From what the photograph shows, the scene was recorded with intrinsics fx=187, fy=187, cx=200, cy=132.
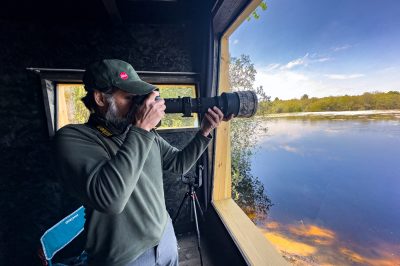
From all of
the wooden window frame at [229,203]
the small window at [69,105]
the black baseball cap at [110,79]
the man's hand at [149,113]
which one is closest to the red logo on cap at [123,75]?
the black baseball cap at [110,79]

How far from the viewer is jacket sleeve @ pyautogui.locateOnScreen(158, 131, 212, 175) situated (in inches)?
39.7

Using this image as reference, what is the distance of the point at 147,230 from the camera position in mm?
724

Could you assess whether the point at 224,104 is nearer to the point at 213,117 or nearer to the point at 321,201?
the point at 213,117

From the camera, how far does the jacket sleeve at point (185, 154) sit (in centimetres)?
101

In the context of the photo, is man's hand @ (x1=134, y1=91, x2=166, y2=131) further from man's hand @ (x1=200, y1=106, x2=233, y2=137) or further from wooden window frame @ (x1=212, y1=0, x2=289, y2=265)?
Result: wooden window frame @ (x1=212, y1=0, x2=289, y2=265)

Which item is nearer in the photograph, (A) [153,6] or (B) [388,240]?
(A) [153,6]

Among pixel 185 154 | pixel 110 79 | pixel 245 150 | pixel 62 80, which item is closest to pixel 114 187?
pixel 110 79

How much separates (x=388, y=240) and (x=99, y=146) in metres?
10.7

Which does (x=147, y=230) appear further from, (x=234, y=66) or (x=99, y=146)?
(x=234, y=66)

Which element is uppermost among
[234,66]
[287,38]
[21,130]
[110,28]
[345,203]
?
[287,38]

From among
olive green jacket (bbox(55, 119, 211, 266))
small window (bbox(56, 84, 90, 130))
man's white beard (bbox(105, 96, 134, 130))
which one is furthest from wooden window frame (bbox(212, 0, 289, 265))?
small window (bbox(56, 84, 90, 130))

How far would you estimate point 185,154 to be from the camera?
1.03 m

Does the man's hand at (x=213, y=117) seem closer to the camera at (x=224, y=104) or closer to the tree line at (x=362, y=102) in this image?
the camera at (x=224, y=104)

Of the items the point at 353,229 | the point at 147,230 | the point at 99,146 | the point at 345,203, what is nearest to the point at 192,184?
the point at 147,230
